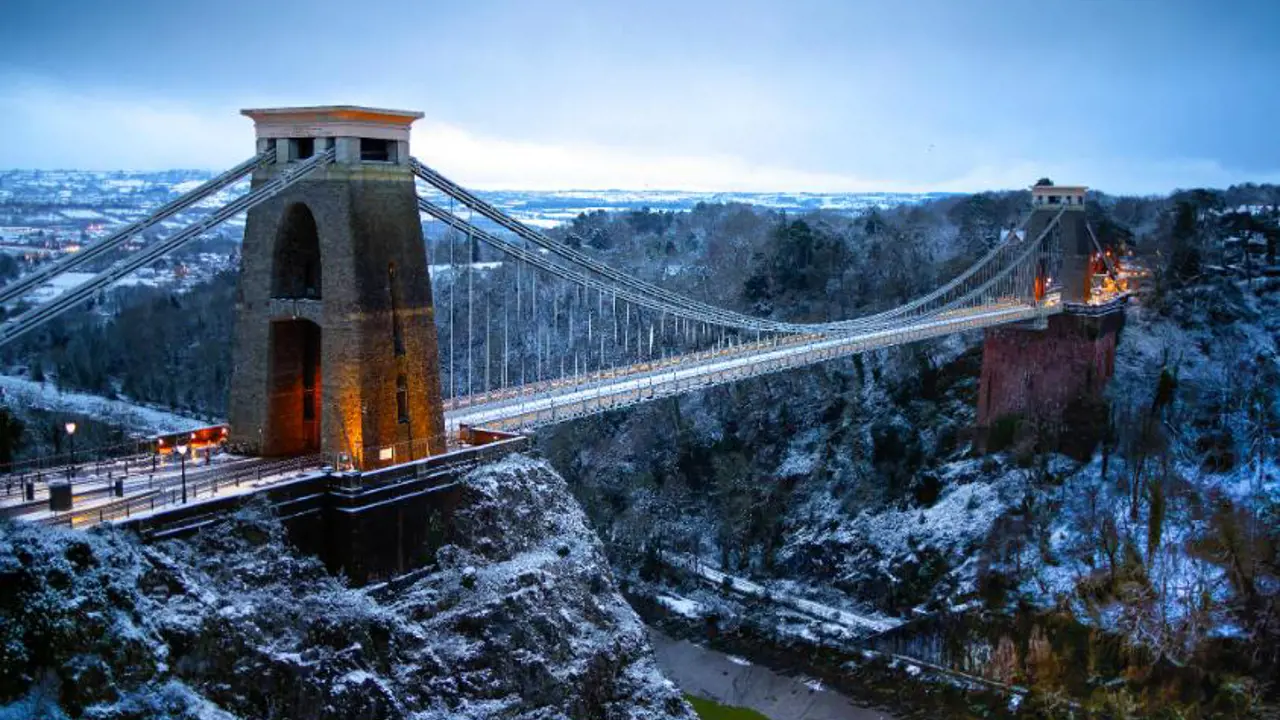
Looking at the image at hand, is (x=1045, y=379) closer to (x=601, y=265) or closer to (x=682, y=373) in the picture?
(x=682, y=373)

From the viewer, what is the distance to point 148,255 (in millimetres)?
20766

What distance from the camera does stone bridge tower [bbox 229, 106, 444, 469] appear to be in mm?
23453

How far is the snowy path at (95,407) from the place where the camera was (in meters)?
49.2

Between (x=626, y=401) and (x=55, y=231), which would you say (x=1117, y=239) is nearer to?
(x=626, y=401)

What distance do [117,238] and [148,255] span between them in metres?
0.58

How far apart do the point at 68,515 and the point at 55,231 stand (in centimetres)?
4002

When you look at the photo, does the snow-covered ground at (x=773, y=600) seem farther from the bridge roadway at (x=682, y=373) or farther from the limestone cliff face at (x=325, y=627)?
the limestone cliff face at (x=325, y=627)

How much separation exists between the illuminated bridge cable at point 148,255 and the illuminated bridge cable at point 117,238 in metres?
0.34

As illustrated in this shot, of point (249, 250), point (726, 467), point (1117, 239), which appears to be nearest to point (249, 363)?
point (249, 250)

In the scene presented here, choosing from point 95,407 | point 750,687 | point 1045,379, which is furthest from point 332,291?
point 95,407

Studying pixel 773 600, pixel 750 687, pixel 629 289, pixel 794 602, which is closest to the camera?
pixel 629 289

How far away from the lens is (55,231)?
55000 millimetres

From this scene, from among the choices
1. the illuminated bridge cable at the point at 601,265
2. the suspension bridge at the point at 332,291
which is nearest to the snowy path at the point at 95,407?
the illuminated bridge cable at the point at 601,265

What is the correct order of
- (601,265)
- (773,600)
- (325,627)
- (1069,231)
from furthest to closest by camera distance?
(1069,231)
(773,600)
(601,265)
(325,627)
